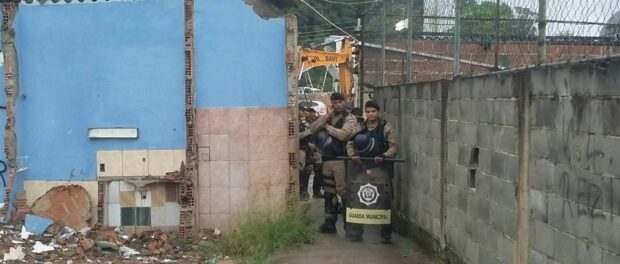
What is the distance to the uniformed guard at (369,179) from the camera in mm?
8773

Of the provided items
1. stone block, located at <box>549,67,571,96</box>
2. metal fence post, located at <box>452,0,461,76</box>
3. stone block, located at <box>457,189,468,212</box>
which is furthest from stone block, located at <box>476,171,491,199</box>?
stone block, located at <box>549,67,571,96</box>

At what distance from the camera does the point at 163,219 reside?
935 centimetres

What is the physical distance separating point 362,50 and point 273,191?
200 inches

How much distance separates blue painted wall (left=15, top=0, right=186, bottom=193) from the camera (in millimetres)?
9234

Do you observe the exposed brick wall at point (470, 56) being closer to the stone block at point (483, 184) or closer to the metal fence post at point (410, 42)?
the metal fence post at point (410, 42)

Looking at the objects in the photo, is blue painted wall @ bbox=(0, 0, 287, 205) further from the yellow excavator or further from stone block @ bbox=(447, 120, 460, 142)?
the yellow excavator

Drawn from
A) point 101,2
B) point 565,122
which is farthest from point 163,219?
point 565,122

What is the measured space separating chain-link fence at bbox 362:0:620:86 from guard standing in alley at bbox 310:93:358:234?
0.96m

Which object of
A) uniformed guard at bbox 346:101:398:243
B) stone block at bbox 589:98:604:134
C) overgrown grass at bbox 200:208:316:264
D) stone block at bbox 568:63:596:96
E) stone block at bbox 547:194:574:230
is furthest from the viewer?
uniformed guard at bbox 346:101:398:243

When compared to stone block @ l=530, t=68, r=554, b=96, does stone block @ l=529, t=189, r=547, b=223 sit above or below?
below

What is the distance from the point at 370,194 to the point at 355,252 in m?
0.76

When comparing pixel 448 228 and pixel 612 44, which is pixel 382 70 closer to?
pixel 448 228

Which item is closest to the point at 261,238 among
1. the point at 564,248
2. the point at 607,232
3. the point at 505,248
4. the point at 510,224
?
the point at 505,248

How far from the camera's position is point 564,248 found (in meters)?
4.41
